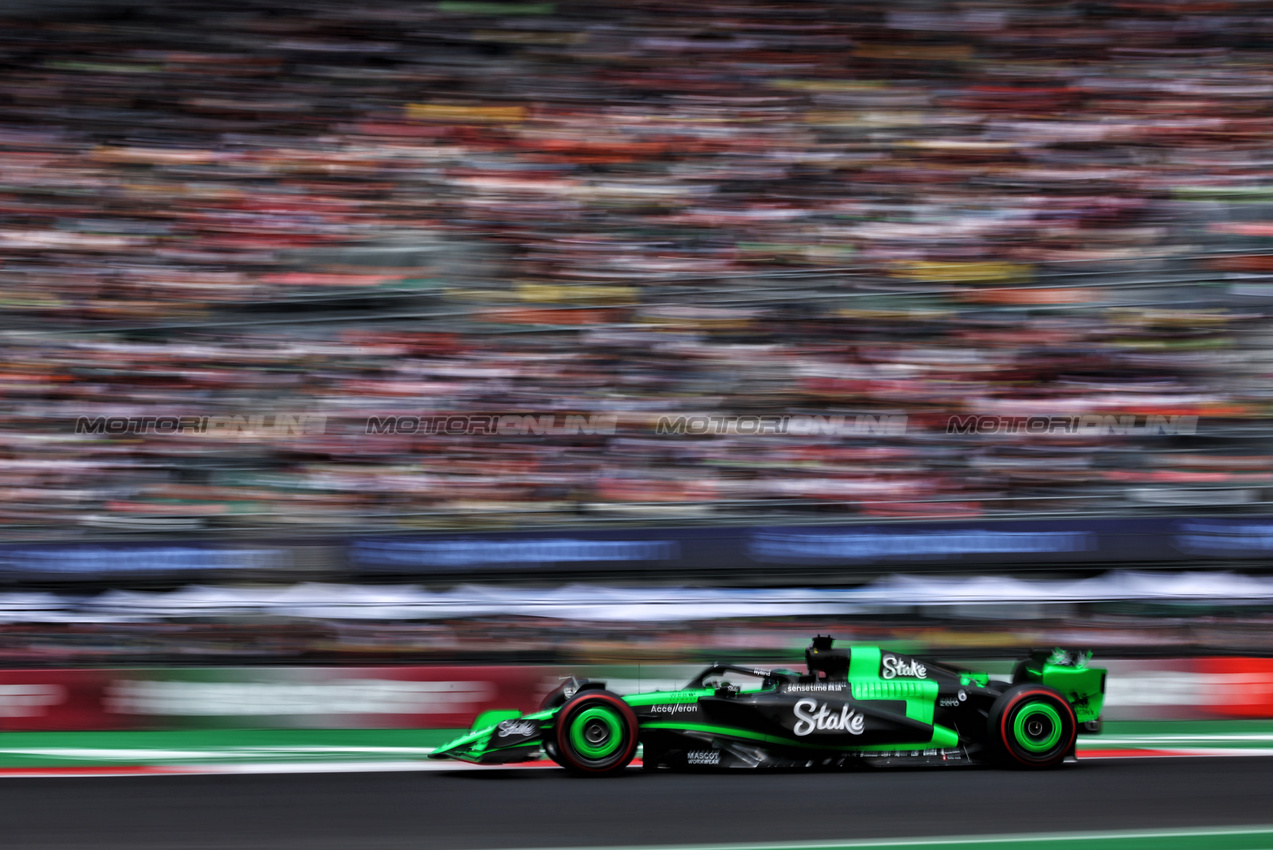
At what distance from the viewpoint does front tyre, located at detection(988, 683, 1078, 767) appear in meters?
6.61

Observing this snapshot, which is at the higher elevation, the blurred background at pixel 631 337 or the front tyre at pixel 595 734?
the blurred background at pixel 631 337

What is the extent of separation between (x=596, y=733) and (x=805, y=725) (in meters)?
1.04

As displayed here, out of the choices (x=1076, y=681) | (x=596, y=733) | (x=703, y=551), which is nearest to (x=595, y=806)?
(x=596, y=733)

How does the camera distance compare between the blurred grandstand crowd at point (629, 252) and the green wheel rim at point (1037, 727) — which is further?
Result: the blurred grandstand crowd at point (629, 252)

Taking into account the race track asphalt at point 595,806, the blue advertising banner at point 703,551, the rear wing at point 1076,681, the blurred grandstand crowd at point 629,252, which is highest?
the blurred grandstand crowd at point 629,252

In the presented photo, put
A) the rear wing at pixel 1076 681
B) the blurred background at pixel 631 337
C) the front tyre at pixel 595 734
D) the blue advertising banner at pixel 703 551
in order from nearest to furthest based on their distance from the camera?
the front tyre at pixel 595 734
the rear wing at pixel 1076 681
the blurred background at pixel 631 337
the blue advertising banner at pixel 703 551

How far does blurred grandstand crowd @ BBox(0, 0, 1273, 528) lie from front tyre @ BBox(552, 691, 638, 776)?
362cm

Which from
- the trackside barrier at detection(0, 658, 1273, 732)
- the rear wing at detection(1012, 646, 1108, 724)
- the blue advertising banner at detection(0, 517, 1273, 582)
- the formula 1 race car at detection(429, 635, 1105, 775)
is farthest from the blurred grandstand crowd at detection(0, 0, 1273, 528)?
the formula 1 race car at detection(429, 635, 1105, 775)

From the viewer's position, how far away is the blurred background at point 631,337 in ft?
31.0

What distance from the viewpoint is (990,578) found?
954cm

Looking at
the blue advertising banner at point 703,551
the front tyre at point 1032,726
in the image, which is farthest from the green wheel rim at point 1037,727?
the blue advertising banner at point 703,551

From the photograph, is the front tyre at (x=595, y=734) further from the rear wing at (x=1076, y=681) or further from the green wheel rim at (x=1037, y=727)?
the rear wing at (x=1076, y=681)

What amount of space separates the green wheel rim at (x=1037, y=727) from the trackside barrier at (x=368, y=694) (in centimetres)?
237

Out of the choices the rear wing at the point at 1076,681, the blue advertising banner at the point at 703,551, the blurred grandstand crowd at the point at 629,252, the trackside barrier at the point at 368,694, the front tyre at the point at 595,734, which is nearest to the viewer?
the front tyre at the point at 595,734
